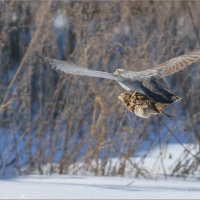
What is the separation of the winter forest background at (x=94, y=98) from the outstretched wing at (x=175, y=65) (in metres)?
1.91

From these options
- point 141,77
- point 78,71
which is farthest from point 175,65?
point 78,71

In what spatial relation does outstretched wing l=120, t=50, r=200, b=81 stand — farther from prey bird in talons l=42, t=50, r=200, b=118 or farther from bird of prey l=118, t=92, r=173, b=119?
bird of prey l=118, t=92, r=173, b=119

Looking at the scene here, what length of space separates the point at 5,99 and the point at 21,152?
62cm

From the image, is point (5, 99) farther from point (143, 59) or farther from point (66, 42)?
point (66, 42)

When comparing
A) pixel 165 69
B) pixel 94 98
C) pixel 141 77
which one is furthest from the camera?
pixel 94 98

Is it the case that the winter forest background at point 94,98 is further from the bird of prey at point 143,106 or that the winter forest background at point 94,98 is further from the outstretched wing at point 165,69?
the bird of prey at point 143,106

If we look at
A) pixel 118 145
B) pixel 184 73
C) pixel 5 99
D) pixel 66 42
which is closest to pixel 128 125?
pixel 118 145

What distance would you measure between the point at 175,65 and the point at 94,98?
8.05ft

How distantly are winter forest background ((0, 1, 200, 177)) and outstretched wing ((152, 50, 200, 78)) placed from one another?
1908 mm

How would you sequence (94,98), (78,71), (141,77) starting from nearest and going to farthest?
(78,71), (141,77), (94,98)

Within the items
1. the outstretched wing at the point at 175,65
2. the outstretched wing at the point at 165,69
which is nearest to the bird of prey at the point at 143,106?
the outstretched wing at the point at 165,69

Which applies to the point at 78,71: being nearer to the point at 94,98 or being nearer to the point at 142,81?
the point at 142,81

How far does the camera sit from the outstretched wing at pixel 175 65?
13.5 ft

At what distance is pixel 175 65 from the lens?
167 inches
